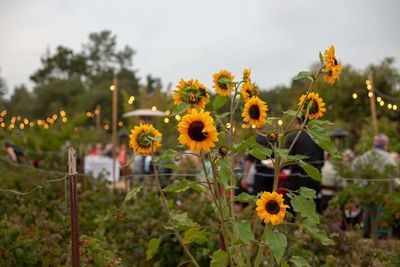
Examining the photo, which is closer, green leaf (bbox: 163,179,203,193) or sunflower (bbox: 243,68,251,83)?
green leaf (bbox: 163,179,203,193)

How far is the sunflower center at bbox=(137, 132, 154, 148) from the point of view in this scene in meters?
2.43

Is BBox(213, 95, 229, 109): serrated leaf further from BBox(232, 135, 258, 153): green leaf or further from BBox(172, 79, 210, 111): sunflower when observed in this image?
BBox(232, 135, 258, 153): green leaf

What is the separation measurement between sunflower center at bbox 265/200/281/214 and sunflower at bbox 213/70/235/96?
1.81 ft

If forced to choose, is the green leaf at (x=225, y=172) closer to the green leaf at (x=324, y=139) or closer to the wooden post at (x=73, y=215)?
the green leaf at (x=324, y=139)

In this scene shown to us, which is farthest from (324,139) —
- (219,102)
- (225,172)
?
(219,102)

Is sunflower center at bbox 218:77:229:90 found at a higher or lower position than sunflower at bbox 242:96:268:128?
higher

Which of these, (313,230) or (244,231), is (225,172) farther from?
(313,230)

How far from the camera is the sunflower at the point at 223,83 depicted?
245cm

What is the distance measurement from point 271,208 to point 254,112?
392 millimetres

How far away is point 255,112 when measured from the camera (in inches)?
87.9

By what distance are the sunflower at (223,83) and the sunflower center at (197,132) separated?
0.40 metres

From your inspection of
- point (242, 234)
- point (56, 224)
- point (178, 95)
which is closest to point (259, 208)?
point (242, 234)

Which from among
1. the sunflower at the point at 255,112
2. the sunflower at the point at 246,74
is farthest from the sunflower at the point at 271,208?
the sunflower at the point at 246,74

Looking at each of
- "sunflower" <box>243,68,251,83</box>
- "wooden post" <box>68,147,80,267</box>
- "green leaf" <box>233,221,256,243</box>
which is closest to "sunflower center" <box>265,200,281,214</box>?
"green leaf" <box>233,221,256,243</box>
